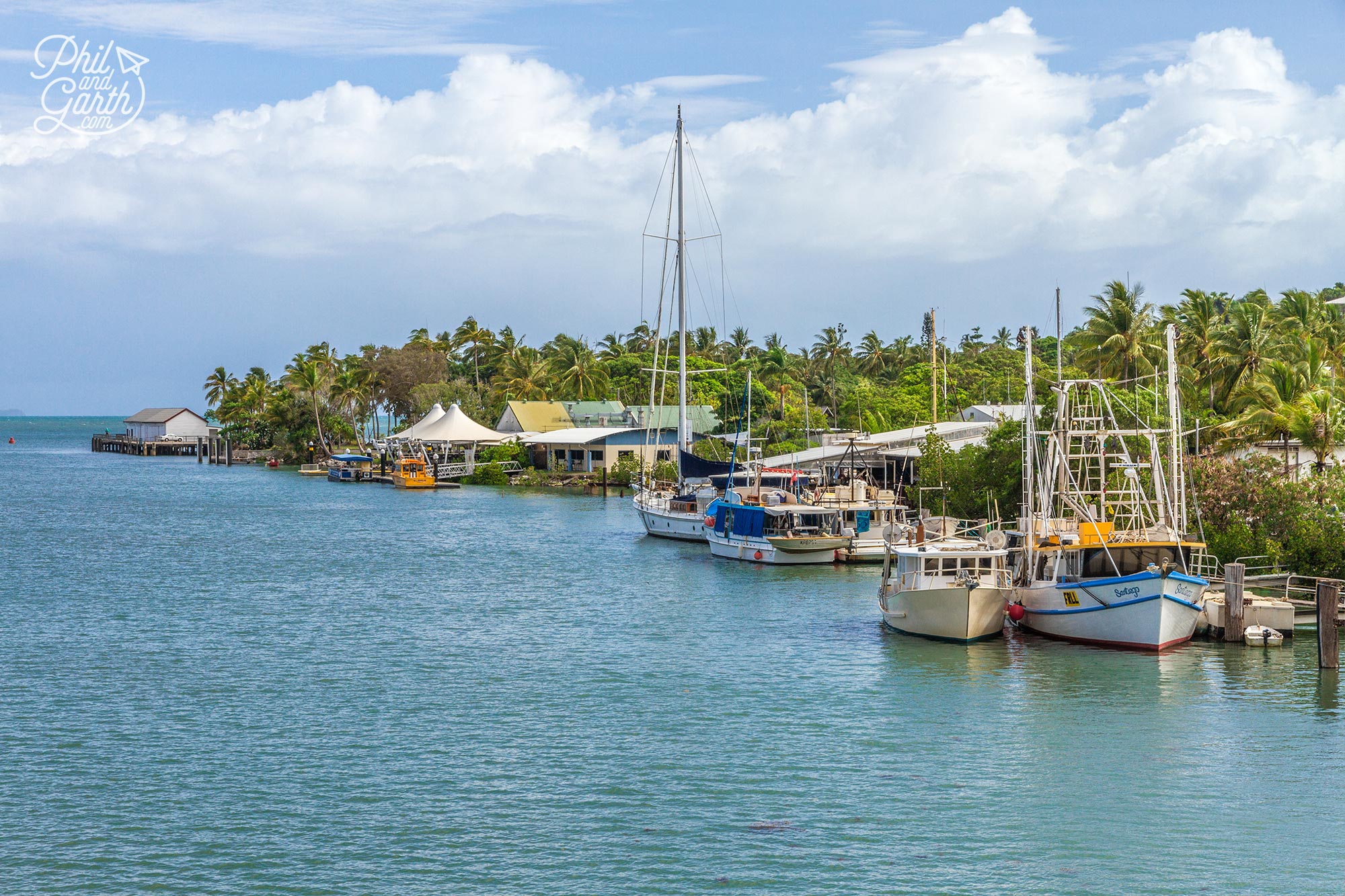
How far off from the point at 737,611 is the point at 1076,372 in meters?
A: 30.2

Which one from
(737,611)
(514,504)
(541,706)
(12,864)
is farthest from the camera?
(514,504)

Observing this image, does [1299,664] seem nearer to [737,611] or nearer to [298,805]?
[737,611]

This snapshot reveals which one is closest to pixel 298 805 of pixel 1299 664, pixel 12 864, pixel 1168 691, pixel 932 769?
pixel 12 864

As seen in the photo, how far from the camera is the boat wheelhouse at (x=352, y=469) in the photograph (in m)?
123

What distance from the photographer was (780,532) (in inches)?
2162

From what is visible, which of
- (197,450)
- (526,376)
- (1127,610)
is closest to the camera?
(1127,610)

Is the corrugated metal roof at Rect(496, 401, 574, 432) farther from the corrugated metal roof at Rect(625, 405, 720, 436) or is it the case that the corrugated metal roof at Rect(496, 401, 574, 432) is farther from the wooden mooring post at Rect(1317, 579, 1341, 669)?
the wooden mooring post at Rect(1317, 579, 1341, 669)

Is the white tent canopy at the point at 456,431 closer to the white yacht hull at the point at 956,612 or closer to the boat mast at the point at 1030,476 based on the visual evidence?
the boat mast at the point at 1030,476

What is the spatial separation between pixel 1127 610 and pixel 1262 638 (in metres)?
4.12

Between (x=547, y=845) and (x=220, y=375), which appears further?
(x=220, y=375)

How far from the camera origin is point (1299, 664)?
110 ft

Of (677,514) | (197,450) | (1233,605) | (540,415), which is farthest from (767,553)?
(197,450)

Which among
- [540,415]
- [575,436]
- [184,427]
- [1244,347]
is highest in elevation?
[184,427]

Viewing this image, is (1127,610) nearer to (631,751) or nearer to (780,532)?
(631,751)
